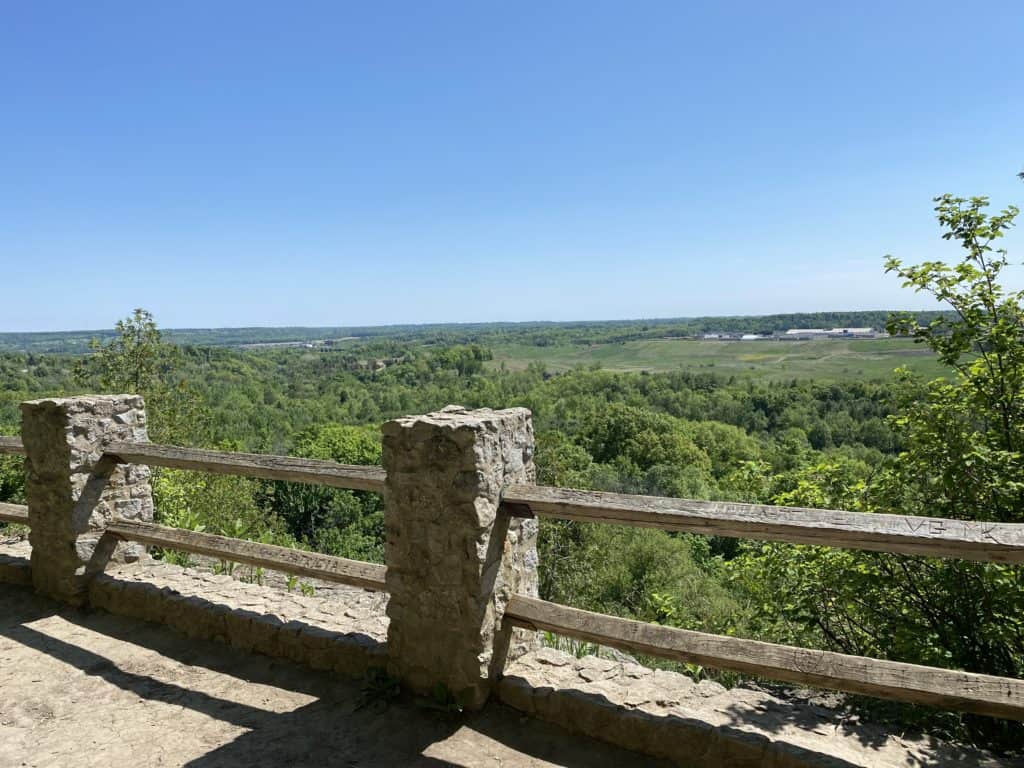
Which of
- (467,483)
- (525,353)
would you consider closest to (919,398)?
(467,483)

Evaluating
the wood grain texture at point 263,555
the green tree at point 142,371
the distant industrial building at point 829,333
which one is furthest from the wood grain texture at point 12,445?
the distant industrial building at point 829,333

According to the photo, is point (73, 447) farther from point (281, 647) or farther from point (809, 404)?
point (809, 404)

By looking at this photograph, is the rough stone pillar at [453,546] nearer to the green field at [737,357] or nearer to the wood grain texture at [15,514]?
the wood grain texture at [15,514]

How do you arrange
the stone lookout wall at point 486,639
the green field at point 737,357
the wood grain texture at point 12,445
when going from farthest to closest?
the green field at point 737,357 < the wood grain texture at point 12,445 < the stone lookout wall at point 486,639

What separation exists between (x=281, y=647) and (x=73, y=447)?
2221mm

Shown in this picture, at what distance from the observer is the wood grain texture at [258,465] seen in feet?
11.7

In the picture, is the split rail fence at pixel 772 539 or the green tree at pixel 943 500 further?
the green tree at pixel 943 500

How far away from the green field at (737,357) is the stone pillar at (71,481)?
10216cm

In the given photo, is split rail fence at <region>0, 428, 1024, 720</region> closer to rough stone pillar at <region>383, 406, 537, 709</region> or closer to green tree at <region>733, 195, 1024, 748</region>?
rough stone pillar at <region>383, 406, 537, 709</region>

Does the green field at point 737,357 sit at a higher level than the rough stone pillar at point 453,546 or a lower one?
lower

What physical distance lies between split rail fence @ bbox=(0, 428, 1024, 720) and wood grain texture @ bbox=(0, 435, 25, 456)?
2.94 meters

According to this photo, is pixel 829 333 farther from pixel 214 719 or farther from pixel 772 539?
pixel 214 719

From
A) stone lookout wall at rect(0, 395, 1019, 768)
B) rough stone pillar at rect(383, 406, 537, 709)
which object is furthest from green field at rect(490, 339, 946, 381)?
rough stone pillar at rect(383, 406, 537, 709)

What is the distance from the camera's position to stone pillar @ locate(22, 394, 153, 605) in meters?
4.56
